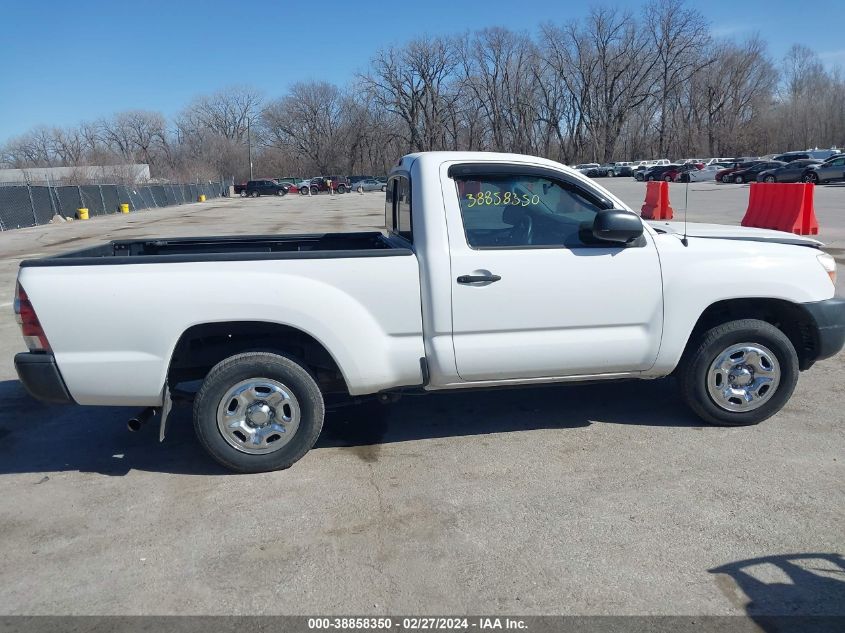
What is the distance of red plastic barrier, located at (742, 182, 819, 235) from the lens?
14.7m

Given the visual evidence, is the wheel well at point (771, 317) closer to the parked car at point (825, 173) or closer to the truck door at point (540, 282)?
the truck door at point (540, 282)

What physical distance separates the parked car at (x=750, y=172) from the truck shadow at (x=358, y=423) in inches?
1876

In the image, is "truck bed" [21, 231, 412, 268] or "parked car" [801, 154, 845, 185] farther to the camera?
"parked car" [801, 154, 845, 185]

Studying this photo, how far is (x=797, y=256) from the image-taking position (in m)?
4.78

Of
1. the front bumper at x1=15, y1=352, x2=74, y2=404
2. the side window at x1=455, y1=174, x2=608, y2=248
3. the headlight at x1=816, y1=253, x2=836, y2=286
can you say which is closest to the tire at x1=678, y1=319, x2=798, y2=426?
the headlight at x1=816, y1=253, x2=836, y2=286

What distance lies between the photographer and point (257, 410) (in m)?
4.30

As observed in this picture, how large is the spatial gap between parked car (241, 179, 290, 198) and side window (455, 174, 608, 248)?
65.5 m

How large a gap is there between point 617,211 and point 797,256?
4.79ft

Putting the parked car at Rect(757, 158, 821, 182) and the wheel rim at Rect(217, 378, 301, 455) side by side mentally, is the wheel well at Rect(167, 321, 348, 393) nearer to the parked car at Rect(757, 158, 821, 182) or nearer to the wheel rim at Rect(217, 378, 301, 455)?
the wheel rim at Rect(217, 378, 301, 455)

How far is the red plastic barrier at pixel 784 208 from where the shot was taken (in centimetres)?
1473

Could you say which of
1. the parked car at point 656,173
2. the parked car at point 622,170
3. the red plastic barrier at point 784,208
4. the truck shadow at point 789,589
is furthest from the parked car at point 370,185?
the truck shadow at point 789,589

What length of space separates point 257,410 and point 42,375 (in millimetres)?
1252

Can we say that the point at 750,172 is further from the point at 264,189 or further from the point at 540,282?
the point at 540,282

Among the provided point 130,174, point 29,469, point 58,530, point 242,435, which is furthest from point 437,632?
point 130,174
